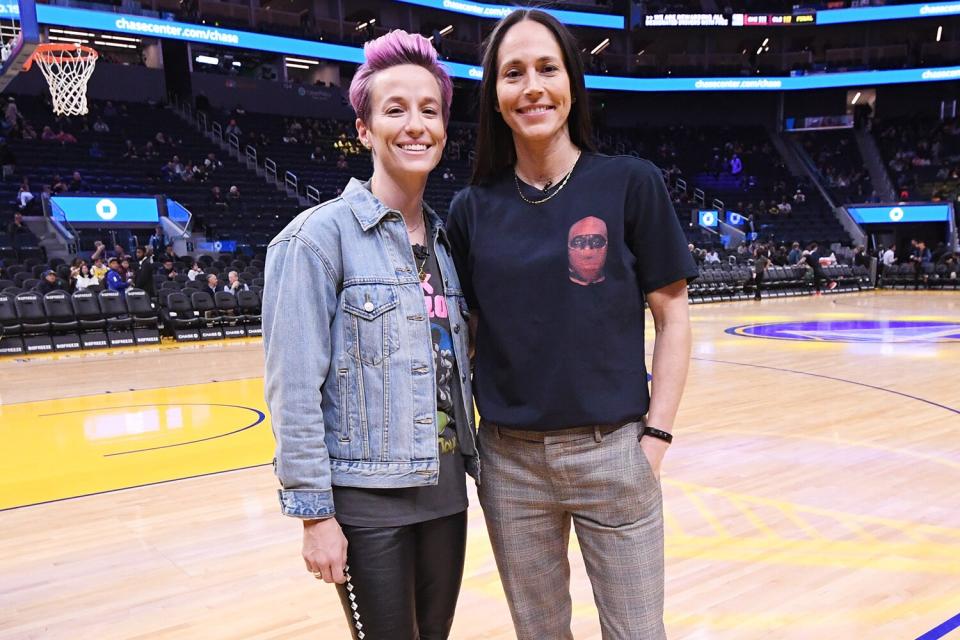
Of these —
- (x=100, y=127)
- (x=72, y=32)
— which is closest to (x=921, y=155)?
(x=100, y=127)

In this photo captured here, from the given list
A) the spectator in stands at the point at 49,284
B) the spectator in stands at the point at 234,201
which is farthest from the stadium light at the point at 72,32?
the spectator in stands at the point at 49,284

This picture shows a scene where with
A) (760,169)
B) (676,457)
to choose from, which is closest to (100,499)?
(676,457)

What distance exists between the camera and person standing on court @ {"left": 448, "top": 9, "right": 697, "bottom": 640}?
1557mm

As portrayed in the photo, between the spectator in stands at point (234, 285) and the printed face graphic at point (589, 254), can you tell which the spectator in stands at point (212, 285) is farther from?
the printed face graphic at point (589, 254)

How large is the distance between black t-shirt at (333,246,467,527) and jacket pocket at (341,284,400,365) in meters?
0.11

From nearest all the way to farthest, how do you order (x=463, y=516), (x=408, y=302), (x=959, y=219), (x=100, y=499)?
(x=408, y=302) → (x=463, y=516) → (x=100, y=499) → (x=959, y=219)

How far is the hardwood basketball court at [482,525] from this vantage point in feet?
9.08

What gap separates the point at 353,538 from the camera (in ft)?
4.85

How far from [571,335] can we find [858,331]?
1147cm

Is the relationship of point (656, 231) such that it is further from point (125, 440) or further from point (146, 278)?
point (146, 278)

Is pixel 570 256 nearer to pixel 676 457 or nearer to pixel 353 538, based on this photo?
pixel 353 538

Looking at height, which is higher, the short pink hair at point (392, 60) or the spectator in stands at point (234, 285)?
the short pink hair at point (392, 60)

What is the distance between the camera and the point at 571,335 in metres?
1.55

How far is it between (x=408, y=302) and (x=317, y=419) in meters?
0.29
